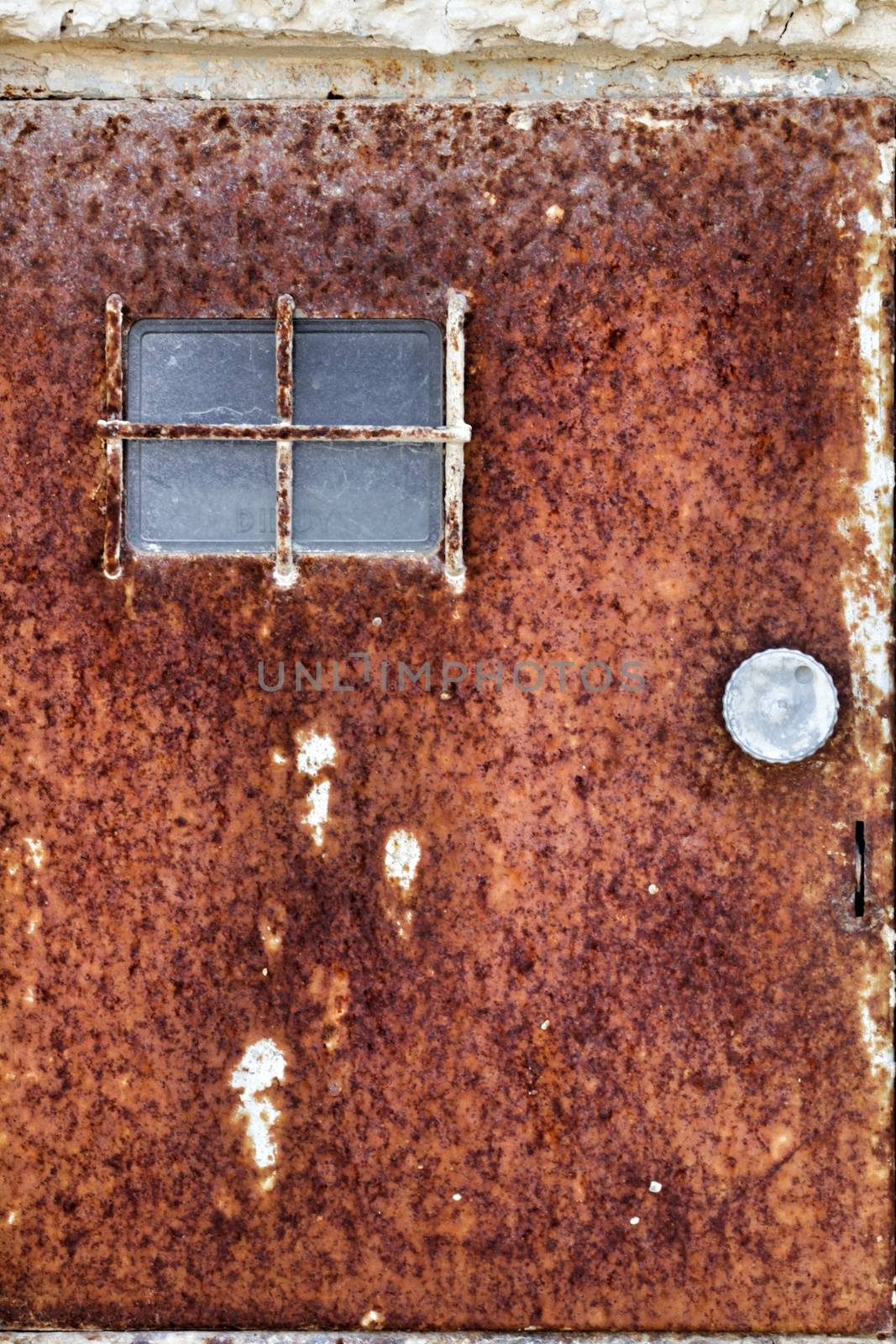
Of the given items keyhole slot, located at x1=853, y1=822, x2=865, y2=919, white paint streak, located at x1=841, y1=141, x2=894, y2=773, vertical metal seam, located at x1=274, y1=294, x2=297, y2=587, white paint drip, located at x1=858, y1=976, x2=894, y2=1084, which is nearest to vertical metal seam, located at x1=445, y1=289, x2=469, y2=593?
vertical metal seam, located at x1=274, y1=294, x2=297, y2=587

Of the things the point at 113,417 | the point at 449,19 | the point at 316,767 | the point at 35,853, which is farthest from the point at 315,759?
the point at 449,19

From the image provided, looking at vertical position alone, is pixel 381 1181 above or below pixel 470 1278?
above

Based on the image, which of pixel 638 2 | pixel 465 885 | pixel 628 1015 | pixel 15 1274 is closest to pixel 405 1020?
pixel 465 885

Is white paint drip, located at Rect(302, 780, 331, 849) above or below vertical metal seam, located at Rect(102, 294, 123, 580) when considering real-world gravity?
below

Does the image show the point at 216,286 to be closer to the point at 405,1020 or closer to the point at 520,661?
the point at 520,661

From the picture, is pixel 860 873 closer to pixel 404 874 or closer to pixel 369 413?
pixel 404 874

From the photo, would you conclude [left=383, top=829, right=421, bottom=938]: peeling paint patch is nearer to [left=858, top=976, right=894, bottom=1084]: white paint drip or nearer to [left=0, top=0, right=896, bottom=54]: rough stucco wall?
[left=858, top=976, right=894, bottom=1084]: white paint drip
